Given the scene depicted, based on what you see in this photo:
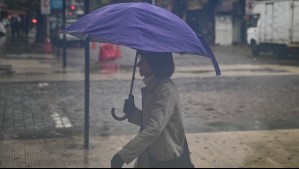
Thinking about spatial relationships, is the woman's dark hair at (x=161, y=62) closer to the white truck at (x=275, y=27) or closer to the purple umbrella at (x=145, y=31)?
the purple umbrella at (x=145, y=31)

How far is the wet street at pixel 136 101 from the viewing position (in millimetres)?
9531

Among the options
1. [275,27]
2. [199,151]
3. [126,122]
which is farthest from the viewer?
[275,27]

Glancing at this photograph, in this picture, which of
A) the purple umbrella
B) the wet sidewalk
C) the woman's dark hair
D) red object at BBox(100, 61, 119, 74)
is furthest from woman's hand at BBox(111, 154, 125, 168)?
red object at BBox(100, 61, 119, 74)

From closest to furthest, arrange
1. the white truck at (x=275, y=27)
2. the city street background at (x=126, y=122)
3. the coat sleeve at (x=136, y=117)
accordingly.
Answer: the coat sleeve at (x=136, y=117) → the city street background at (x=126, y=122) → the white truck at (x=275, y=27)

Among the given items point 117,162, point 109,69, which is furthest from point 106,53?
point 117,162

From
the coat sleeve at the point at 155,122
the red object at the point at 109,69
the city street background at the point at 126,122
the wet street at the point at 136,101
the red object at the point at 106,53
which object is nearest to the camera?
the coat sleeve at the point at 155,122

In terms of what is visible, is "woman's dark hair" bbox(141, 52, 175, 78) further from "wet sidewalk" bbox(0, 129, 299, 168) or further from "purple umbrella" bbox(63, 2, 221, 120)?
"wet sidewalk" bbox(0, 129, 299, 168)

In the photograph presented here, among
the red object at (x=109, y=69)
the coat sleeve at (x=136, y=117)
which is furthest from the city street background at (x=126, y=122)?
the coat sleeve at (x=136, y=117)

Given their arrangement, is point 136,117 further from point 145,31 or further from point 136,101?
point 136,101

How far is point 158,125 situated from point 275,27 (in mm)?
25716

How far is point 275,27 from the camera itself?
28.6m

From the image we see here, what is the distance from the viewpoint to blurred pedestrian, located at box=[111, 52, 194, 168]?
4074mm

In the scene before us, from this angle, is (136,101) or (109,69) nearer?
(136,101)

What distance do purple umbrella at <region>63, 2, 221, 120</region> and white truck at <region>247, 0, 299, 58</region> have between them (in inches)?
923
